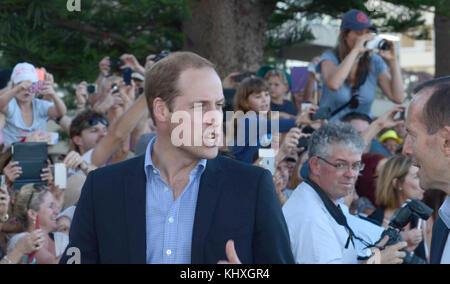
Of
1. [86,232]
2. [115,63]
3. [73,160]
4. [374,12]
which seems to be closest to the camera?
[86,232]

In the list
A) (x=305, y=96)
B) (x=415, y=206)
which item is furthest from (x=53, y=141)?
(x=415, y=206)

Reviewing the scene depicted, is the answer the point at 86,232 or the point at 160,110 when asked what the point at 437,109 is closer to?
the point at 160,110

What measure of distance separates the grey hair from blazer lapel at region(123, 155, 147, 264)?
1982 millimetres

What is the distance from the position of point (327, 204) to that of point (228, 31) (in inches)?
155

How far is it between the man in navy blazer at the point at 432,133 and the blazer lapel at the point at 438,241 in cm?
3

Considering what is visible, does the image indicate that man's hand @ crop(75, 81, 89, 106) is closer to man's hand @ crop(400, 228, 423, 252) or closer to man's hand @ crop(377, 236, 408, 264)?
man's hand @ crop(400, 228, 423, 252)

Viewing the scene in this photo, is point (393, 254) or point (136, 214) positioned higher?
point (136, 214)

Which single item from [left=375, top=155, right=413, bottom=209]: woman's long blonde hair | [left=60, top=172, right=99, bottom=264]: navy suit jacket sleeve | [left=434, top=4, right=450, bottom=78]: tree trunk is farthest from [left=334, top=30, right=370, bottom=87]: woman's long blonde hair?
[left=60, top=172, right=99, bottom=264]: navy suit jacket sleeve

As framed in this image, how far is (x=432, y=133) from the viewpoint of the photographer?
257 cm

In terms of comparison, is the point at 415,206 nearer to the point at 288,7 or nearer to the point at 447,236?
the point at 447,236

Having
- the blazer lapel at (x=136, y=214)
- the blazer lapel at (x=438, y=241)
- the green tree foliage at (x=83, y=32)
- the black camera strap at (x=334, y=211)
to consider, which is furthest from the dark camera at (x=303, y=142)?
the blazer lapel at (x=136, y=214)


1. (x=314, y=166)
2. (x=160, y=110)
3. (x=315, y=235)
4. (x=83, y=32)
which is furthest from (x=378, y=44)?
(x=160, y=110)

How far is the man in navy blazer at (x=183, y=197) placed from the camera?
8.18ft
